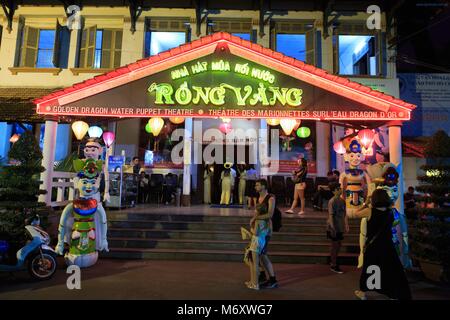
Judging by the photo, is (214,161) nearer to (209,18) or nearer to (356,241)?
(209,18)

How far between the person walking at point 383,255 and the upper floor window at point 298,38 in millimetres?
9796

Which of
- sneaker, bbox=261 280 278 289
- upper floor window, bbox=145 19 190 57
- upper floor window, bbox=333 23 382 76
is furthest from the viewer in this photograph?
upper floor window, bbox=145 19 190 57

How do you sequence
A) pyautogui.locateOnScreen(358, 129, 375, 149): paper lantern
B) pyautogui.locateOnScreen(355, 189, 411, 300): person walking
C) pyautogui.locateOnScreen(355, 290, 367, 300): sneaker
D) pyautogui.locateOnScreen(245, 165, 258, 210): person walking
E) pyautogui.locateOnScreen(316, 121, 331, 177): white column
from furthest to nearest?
pyautogui.locateOnScreen(316, 121, 331, 177): white column < pyautogui.locateOnScreen(245, 165, 258, 210): person walking < pyautogui.locateOnScreen(358, 129, 375, 149): paper lantern < pyautogui.locateOnScreen(355, 290, 367, 300): sneaker < pyautogui.locateOnScreen(355, 189, 411, 300): person walking

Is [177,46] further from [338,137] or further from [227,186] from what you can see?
[338,137]

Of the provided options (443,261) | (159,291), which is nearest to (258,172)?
(443,261)

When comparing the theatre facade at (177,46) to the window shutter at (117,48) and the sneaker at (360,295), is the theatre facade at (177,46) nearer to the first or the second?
the window shutter at (117,48)

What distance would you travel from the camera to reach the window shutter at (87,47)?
42.9 ft

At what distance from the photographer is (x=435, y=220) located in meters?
6.30

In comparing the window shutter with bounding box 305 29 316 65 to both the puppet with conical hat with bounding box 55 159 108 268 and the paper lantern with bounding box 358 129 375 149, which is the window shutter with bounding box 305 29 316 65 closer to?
the paper lantern with bounding box 358 129 375 149

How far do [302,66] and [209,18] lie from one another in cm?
672

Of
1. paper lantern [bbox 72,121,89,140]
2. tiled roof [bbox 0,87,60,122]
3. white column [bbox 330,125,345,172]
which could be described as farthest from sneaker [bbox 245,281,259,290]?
tiled roof [bbox 0,87,60,122]

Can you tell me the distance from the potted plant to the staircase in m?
1.44

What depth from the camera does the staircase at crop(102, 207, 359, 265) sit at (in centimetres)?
719

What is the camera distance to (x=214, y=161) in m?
13.8
